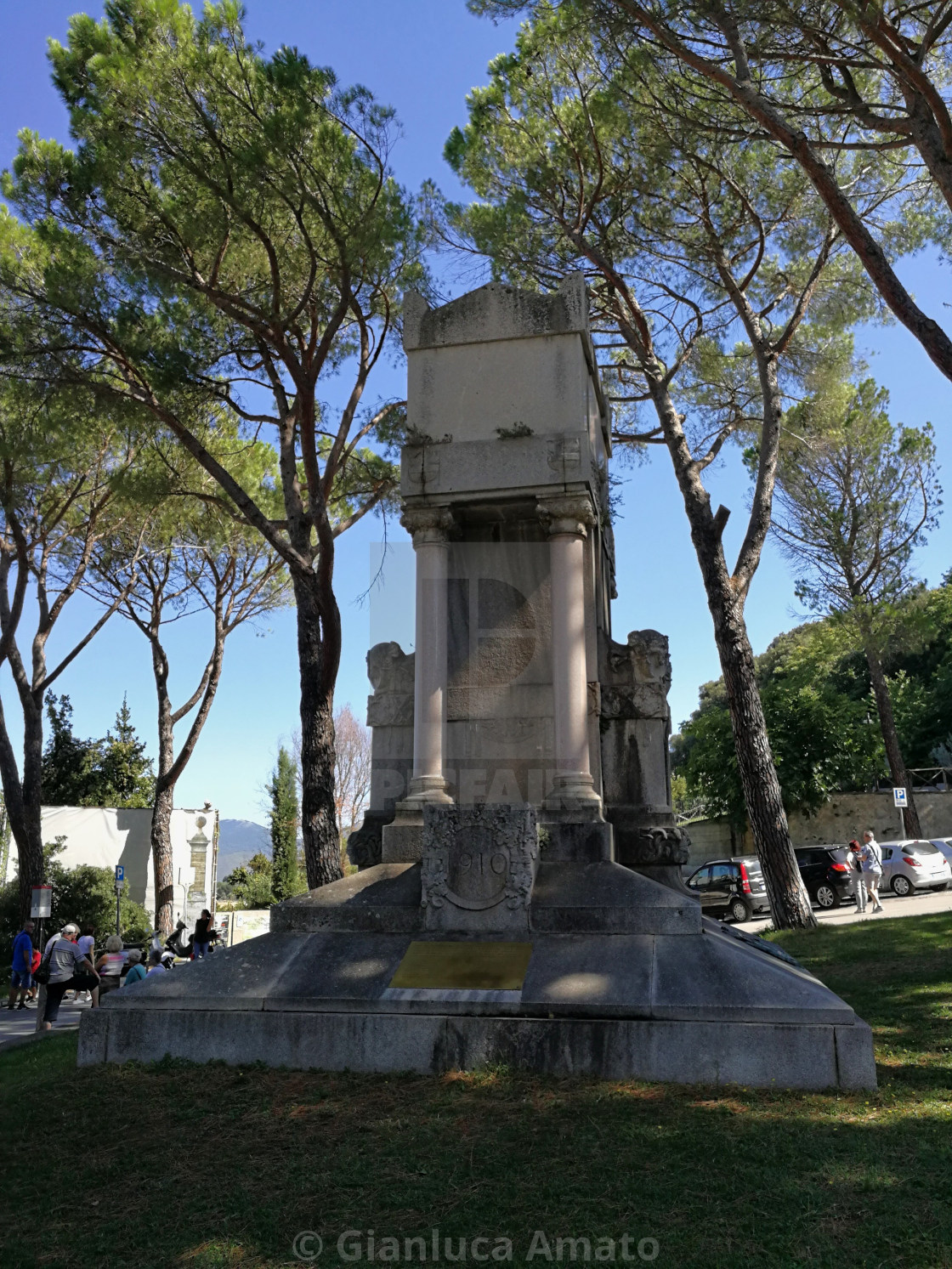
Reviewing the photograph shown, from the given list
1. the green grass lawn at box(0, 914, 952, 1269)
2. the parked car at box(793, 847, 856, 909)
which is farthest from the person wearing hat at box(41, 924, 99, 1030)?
the parked car at box(793, 847, 856, 909)

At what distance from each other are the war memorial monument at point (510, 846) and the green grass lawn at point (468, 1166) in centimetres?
24

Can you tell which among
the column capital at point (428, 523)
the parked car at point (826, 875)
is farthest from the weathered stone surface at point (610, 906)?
the parked car at point (826, 875)

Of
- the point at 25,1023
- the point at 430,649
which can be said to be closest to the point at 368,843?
the point at 430,649

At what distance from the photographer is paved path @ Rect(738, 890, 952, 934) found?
1552 centimetres

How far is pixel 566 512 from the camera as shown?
7.43m

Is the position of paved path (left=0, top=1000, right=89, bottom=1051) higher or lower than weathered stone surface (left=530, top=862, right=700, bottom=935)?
lower

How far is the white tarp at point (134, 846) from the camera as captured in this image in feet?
76.7

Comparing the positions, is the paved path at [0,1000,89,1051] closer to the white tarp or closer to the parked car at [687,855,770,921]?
the white tarp

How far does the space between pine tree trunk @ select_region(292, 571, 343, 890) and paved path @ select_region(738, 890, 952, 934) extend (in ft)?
24.1

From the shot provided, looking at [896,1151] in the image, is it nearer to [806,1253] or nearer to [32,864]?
[806,1253]

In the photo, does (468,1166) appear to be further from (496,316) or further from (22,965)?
(22,965)

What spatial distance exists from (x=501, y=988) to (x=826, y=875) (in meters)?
15.8

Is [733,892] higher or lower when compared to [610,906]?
lower

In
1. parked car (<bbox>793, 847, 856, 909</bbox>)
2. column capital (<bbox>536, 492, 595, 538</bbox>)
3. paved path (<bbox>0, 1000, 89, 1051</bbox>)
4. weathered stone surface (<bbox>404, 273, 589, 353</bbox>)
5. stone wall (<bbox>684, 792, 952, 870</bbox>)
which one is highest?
weathered stone surface (<bbox>404, 273, 589, 353</bbox>)
